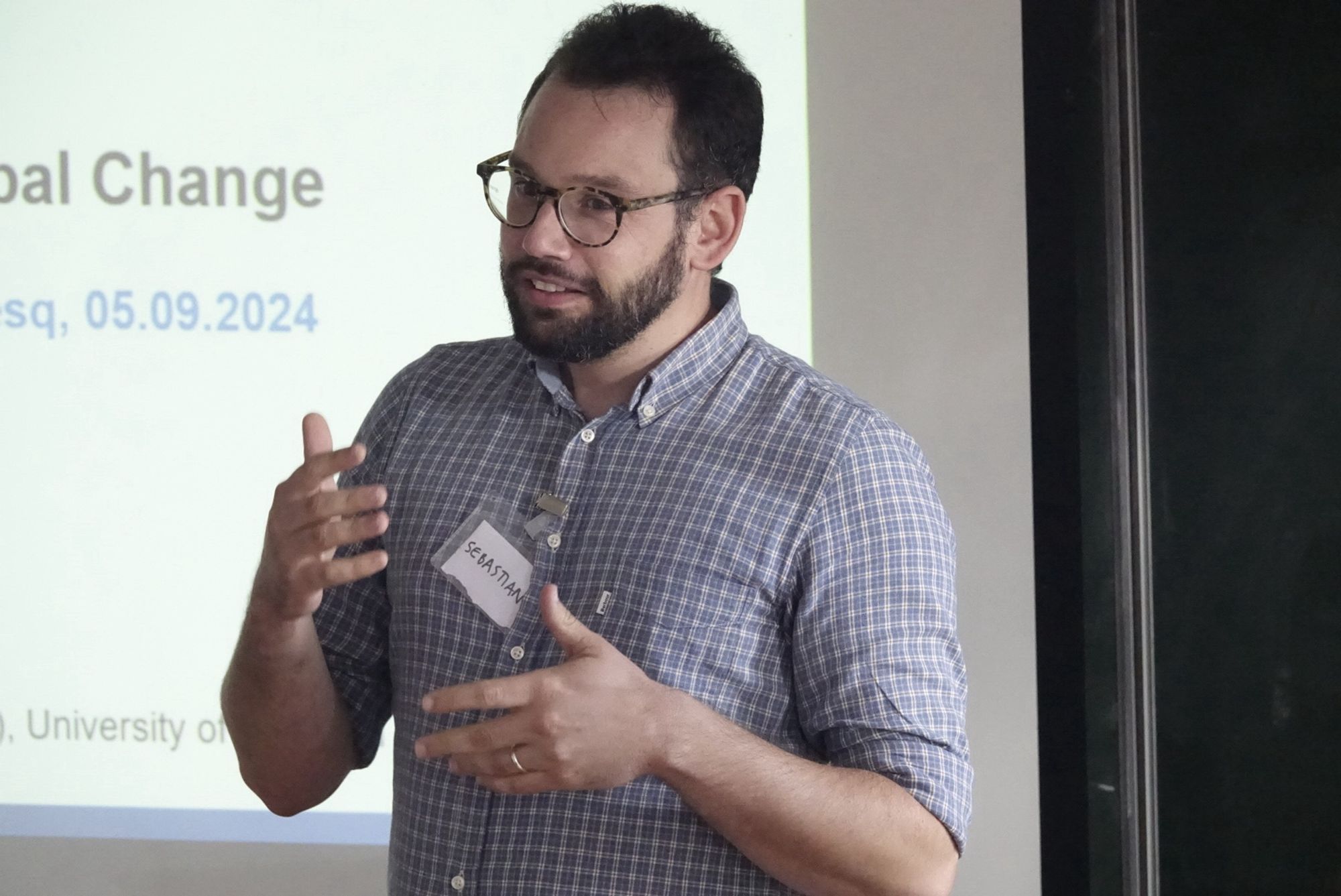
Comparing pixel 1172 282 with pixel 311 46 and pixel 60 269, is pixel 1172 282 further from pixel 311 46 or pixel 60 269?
pixel 60 269

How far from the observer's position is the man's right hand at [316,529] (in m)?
1.11

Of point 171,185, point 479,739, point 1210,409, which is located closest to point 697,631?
point 479,739

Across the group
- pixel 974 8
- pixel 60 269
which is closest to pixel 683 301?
pixel 974 8

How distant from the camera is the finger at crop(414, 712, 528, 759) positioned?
103 cm

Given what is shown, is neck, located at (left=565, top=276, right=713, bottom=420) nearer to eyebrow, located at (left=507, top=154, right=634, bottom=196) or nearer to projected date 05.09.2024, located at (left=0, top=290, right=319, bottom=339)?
eyebrow, located at (left=507, top=154, right=634, bottom=196)

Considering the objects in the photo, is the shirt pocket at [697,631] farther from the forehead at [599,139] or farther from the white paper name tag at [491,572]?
the forehead at [599,139]

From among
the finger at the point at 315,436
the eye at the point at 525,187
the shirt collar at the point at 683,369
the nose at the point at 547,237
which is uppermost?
the eye at the point at 525,187

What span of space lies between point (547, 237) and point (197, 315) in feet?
4.19

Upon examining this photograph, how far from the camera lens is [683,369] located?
1.37m

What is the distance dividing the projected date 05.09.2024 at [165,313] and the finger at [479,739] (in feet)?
4.72

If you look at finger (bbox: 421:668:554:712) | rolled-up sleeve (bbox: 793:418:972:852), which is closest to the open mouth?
rolled-up sleeve (bbox: 793:418:972:852)

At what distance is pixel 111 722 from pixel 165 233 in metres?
0.95

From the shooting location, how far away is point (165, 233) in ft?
7.66

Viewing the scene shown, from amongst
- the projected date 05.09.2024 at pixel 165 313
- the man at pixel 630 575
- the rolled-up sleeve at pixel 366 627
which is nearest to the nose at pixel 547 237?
the man at pixel 630 575
